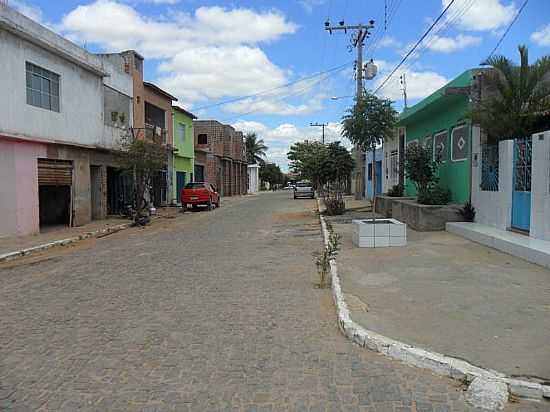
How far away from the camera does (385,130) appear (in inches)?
572

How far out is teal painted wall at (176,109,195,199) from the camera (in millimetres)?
33406

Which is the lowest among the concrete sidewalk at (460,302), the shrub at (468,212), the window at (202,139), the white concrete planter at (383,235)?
the concrete sidewalk at (460,302)

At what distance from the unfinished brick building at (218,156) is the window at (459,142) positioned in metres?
27.1

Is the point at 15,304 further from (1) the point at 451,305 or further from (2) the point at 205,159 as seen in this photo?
(2) the point at 205,159

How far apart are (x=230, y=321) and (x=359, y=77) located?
82.9 feet

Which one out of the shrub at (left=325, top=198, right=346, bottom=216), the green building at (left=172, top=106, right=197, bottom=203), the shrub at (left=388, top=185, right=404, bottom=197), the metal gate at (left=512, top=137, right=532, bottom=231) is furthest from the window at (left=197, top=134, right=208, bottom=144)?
the metal gate at (left=512, top=137, right=532, bottom=231)

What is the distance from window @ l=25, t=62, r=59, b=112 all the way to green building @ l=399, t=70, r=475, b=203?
12513 millimetres

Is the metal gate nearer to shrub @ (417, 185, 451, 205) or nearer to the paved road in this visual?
shrub @ (417, 185, 451, 205)

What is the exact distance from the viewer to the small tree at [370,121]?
567 inches

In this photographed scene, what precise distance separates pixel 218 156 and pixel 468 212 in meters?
36.6

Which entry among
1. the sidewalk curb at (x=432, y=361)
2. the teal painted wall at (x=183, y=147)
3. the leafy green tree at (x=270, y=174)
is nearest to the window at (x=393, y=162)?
the teal painted wall at (x=183, y=147)

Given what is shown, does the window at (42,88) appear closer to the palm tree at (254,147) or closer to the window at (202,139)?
the window at (202,139)

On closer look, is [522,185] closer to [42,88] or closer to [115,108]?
[42,88]

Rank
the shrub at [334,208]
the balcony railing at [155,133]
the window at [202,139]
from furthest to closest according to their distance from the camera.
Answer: the window at [202,139] → the balcony railing at [155,133] → the shrub at [334,208]
